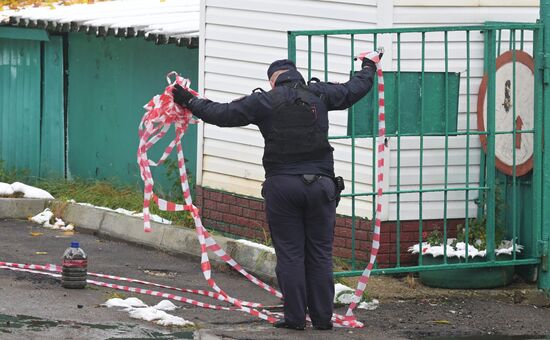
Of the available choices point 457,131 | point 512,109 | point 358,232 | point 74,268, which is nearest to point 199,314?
point 74,268

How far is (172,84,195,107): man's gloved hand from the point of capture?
30.3 ft

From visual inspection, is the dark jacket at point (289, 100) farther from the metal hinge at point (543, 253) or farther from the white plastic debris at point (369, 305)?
the metal hinge at point (543, 253)

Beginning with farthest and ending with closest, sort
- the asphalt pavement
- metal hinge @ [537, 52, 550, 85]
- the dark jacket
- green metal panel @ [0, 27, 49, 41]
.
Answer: green metal panel @ [0, 27, 49, 41] < metal hinge @ [537, 52, 550, 85] < the dark jacket < the asphalt pavement

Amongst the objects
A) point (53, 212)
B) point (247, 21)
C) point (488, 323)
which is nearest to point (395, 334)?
point (488, 323)

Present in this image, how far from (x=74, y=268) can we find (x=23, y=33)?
23.7ft

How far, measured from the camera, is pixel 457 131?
10.7 m

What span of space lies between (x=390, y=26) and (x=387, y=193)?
152 centimetres

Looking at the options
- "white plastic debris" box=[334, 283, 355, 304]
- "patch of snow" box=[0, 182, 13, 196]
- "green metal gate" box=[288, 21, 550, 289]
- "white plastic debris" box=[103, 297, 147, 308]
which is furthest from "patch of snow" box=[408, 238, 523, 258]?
"patch of snow" box=[0, 182, 13, 196]

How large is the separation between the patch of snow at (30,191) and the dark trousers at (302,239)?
21.9ft

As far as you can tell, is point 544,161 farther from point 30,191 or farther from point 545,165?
point 30,191

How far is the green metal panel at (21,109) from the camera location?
17.1 metres

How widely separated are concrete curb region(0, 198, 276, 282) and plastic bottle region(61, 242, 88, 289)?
1.70 meters

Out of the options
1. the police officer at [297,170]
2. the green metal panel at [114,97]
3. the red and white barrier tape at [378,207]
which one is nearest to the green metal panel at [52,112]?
the green metal panel at [114,97]

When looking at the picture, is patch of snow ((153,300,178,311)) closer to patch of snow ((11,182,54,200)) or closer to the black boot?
the black boot
